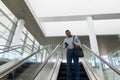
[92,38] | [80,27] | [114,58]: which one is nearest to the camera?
[114,58]

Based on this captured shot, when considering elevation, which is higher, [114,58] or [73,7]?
[73,7]

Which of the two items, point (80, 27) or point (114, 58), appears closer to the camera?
point (114, 58)

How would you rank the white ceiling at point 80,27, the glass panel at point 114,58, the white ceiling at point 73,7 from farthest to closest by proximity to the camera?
the white ceiling at point 80,27 < the white ceiling at point 73,7 < the glass panel at point 114,58

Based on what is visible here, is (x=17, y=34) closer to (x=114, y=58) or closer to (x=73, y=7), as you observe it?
(x=73, y=7)

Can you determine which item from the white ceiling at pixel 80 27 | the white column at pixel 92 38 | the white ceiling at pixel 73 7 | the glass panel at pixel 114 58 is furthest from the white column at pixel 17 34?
the glass panel at pixel 114 58

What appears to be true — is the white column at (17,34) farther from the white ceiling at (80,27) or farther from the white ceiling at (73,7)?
the white ceiling at (80,27)

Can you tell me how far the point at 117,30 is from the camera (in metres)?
13.4

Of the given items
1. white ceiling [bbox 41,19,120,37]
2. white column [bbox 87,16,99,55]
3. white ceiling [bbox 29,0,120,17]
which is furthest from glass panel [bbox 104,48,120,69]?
white ceiling [bbox 41,19,120,37]

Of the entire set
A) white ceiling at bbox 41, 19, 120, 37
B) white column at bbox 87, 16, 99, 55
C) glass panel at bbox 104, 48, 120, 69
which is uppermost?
white ceiling at bbox 41, 19, 120, 37

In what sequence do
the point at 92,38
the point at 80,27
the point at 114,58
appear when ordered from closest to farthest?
the point at 114,58
the point at 92,38
the point at 80,27

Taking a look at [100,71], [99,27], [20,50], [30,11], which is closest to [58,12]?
[30,11]

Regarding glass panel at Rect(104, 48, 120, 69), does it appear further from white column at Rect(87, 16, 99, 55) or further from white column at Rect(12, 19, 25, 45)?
white column at Rect(12, 19, 25, 45)

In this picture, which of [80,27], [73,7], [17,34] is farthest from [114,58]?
[80,27]

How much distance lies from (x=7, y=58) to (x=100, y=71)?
3450 millimetres
